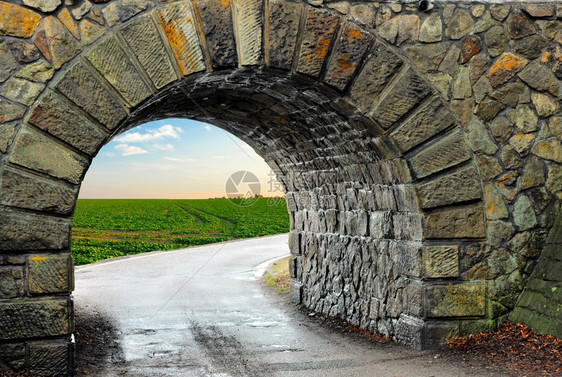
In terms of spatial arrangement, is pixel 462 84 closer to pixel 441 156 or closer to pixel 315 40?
pixel 441 156

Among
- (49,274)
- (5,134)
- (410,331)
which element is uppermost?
(5,134)

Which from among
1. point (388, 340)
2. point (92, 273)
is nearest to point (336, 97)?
point (388, 340)

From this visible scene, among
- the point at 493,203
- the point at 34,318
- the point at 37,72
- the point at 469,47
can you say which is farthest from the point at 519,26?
the point at 34,318

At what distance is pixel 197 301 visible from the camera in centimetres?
1053

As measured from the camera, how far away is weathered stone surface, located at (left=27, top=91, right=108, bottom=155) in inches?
202

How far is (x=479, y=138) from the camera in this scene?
20.9ft

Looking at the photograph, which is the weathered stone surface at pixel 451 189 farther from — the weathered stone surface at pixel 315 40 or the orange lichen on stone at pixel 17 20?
the orange lichen on stone at pixel 17 20

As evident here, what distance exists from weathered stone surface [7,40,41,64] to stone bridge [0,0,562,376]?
0.01 m

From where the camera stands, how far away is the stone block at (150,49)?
17.7 feet

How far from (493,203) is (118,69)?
3.83m

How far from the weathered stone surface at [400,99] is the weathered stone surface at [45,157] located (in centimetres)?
276

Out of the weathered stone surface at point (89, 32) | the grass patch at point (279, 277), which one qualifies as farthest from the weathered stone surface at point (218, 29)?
the grass patch at point (279, 277)

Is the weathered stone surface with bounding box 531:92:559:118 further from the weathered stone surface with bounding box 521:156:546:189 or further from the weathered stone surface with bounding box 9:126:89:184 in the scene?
the weathered stone surface with bounding box 9:126:89:184

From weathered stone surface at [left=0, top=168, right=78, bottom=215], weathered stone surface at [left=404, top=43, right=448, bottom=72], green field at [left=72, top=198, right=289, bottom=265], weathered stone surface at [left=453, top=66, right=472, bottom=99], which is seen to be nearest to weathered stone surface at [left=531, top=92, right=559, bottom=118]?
weathered stone surface at [left=453, top=66, right=472, bottom=99]
